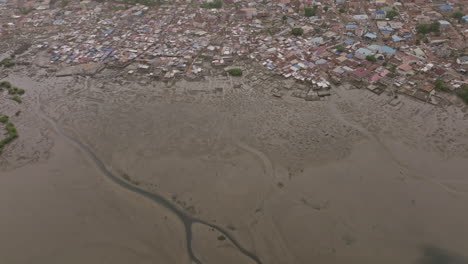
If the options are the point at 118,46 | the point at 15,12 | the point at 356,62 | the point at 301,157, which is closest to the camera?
the point at 301,157

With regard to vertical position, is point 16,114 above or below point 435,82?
below

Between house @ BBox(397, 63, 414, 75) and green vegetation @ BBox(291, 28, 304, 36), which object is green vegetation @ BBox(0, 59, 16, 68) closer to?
green vegetation @ BBox(291, 28, 304, 36)

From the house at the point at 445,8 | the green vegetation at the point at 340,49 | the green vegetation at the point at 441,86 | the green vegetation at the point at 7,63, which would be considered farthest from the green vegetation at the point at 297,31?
the green vegetation at the point at 7,63

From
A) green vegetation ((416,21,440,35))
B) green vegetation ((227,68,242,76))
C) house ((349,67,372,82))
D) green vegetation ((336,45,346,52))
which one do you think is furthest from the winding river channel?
green vegetation ((416,21,440,35))

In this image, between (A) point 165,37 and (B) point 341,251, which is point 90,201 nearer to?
(B) point 341,251

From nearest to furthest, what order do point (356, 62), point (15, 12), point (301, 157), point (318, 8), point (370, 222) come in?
point (370, 222), point (301, 157), point (356, 62), point (318, 8), point (15, 12)

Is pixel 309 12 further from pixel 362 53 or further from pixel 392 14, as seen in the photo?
pixel 362 53

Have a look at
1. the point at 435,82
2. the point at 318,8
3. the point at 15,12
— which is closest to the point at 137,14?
the point at 15,12
